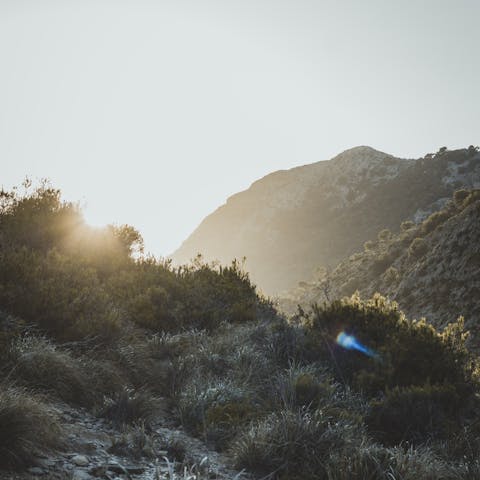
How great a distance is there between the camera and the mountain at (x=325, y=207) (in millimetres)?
60781

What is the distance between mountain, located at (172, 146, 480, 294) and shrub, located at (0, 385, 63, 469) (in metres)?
50.8

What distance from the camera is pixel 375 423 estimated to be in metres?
5.09

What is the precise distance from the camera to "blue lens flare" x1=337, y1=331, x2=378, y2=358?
7.01m

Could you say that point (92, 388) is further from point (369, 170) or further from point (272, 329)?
point (369, 170)

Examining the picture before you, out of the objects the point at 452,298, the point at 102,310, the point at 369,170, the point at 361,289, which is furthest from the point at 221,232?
the point at 102,310

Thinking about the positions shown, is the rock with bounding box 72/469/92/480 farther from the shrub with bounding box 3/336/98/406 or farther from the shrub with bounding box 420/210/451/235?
the shrub with bounding box 420/210/451/235

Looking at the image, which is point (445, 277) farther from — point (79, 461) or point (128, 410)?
point (79, 461)

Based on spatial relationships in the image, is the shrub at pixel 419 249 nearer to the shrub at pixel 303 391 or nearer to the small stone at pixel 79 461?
the shrub at pixel 303 391

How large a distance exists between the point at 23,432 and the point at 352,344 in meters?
5.61

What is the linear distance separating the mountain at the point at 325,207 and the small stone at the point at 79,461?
5086 centimetres

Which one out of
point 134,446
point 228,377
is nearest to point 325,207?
point 228,377

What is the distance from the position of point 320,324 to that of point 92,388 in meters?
4.74

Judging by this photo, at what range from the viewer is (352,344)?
7262mm

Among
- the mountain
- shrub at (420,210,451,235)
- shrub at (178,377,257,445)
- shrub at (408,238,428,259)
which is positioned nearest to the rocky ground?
shrub at (178,377,257,445)
